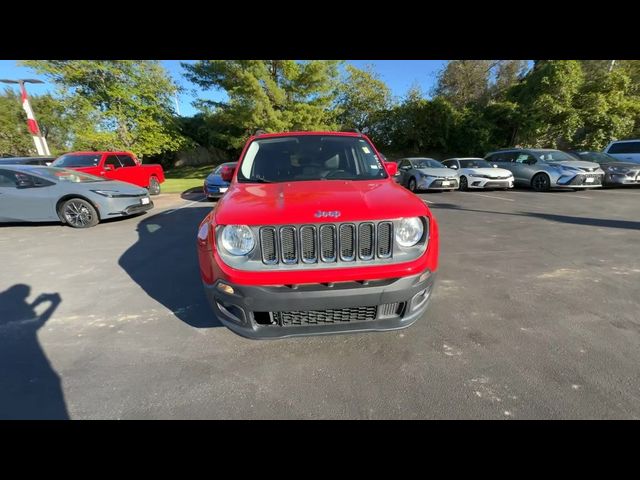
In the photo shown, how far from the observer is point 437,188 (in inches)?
453

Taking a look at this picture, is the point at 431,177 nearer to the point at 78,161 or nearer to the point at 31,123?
the point at 78,161

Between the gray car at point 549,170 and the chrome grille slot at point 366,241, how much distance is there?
39.5 ft

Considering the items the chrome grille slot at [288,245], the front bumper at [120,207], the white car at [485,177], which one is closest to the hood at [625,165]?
the white car at [485,177]

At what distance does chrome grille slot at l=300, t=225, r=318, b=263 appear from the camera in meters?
2.05

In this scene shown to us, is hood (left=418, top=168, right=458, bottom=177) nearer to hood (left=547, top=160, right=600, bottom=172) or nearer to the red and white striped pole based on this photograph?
hood (left=547, top=160, right=600, bottom=172)

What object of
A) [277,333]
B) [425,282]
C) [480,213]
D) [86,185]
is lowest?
[480,213]

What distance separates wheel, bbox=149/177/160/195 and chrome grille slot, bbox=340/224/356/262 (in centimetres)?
1286

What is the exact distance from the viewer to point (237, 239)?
215 centimetres

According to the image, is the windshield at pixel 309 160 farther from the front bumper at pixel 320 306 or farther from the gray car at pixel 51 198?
the gray car at pixel 51 198

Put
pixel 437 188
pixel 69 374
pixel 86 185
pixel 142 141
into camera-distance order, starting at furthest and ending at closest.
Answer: pixel 142 141 → pixel 437 188 → pixel 86 185 → pixel 69 374

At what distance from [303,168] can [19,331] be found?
322cm
